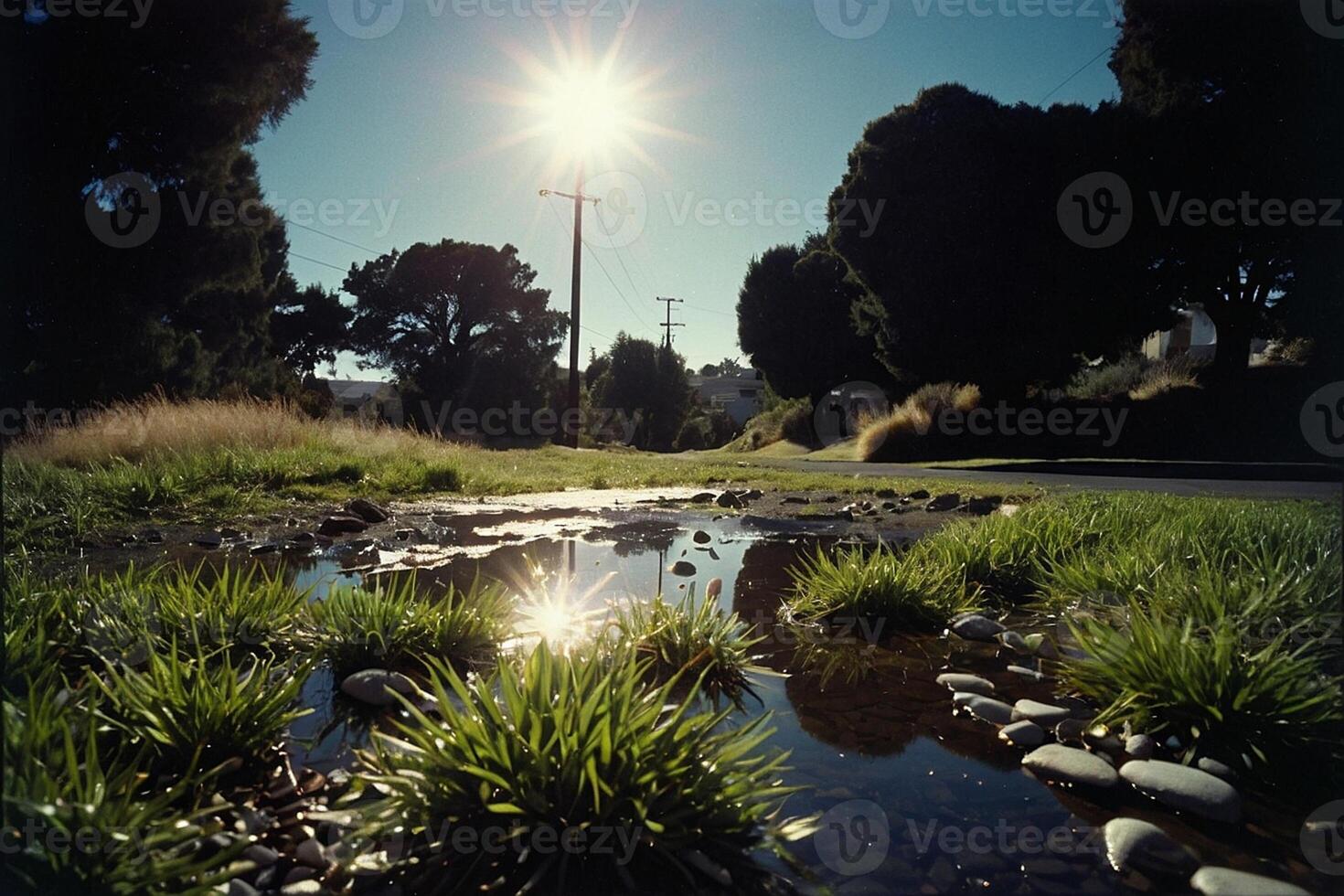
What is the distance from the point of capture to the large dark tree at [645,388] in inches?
1665

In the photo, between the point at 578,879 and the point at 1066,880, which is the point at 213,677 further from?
the point at 1066,880

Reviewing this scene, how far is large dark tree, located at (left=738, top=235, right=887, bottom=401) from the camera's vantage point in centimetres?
3200

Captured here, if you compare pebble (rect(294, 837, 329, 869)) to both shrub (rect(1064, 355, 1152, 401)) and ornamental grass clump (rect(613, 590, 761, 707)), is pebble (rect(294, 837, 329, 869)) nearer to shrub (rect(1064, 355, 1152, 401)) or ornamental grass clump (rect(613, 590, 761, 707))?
ornamental grass clump (rect(613, 590, 761, 707))

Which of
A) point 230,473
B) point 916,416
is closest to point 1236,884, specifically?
point 230,473

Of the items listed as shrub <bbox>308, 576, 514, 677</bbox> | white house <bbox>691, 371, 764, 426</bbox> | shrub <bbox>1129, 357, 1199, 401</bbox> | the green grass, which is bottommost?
shrub <bbox>308, 576, 514, 677</bbox>

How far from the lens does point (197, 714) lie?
196cm

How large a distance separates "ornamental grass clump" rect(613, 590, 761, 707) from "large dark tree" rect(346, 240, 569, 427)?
34690 mm

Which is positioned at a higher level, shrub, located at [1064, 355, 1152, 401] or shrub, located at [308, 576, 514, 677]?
shrub, located at [1064, 355, 1152, 401]

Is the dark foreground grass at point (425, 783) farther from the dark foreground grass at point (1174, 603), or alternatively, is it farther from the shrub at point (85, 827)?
the dark foreground grass at point (1174, 603)

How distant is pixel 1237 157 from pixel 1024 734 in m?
19.7

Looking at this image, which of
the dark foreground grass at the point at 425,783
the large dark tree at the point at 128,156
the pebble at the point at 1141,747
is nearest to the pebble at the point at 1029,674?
the pebble at the point at 1141,747

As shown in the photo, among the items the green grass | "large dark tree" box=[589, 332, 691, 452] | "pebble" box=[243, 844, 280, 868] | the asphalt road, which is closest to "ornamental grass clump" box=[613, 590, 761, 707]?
"pebble" box=[243, 844, 280, 868]

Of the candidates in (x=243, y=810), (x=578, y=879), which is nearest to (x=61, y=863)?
(x=243, y=810)

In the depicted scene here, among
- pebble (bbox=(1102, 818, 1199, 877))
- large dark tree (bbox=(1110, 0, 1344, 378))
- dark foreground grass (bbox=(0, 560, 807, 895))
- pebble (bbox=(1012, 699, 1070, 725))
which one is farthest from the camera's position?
large dark tree (bbox=(1110, 0, 1344, 378))
